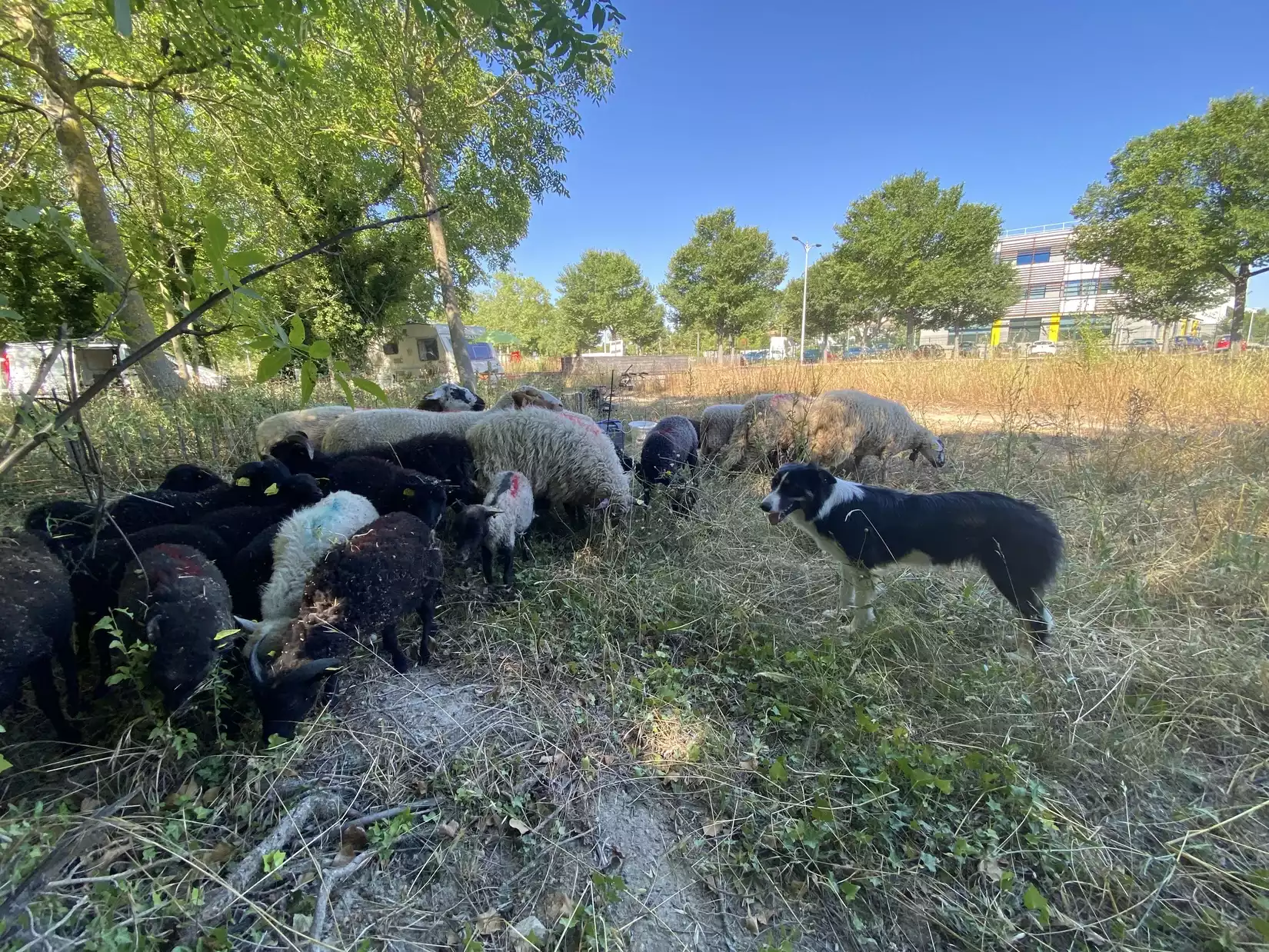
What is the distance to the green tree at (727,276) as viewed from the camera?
3406 centimetres

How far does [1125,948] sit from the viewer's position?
1.57 m

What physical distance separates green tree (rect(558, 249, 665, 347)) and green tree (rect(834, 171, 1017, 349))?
18418 millimetres

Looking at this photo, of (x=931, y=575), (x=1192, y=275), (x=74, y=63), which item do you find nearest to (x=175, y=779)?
(x=931, y=575)

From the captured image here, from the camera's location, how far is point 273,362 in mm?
1065

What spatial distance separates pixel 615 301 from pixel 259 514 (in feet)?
140

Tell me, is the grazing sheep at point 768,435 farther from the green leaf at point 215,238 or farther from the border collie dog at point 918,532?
the green leaf at point 215,238

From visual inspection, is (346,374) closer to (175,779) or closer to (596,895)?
(596,895)

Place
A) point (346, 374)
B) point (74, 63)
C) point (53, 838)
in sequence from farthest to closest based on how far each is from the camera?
point (74, 63)
point (53, 838)
point (346, 374)

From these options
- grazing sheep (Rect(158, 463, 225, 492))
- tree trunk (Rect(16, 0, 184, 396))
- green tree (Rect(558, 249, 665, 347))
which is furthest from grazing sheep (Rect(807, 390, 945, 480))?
green tree (Rect(558, 249, 665, 347))

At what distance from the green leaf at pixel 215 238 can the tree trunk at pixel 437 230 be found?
37.0ft

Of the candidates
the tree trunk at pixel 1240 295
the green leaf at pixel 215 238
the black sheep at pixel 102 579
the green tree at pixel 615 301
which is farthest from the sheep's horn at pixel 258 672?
the green tree at pixel 615 301

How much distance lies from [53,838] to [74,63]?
11.3m

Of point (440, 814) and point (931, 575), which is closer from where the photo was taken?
point (440, 814)

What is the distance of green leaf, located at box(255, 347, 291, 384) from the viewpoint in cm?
103
